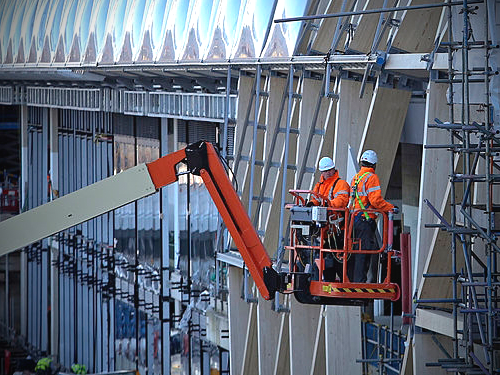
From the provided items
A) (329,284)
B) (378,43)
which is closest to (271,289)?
(329,284)

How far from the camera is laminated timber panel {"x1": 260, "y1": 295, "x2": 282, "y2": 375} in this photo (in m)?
25.0

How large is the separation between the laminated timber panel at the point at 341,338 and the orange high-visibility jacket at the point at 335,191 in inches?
178

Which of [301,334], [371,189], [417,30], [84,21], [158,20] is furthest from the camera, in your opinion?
[84,21]

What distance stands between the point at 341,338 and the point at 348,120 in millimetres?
3400

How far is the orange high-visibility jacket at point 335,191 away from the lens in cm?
1669

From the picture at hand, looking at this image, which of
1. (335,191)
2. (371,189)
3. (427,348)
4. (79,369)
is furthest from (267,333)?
(79,369)

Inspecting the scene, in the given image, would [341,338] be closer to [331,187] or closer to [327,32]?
[331,187]

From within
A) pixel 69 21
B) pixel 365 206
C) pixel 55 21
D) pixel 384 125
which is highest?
pixel 55 21

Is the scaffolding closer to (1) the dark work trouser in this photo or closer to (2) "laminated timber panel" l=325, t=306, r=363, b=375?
(1) the dark work trouser

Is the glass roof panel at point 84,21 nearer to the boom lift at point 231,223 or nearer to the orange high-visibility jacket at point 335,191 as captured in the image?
the boom lift at point 231,223

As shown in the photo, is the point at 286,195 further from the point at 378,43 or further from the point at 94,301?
the point at 94,301

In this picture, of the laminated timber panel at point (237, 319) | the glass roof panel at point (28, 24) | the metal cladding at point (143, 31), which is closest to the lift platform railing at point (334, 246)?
the metal cladding at point (143, 31)

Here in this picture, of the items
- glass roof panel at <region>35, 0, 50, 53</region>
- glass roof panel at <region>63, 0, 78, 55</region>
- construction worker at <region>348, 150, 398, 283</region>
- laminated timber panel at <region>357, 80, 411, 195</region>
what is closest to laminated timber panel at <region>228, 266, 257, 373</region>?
laminated timber panel at <region>357, 80, 411, 195</region>

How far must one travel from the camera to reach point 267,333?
82.6 ft
